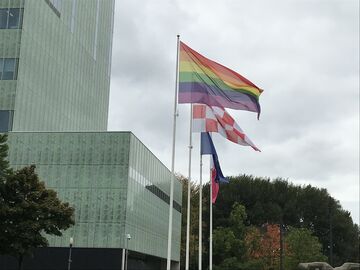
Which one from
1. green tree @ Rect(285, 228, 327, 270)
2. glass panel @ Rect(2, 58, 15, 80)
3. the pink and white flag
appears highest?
glass panel @ Rect(2, 58, 15, 80)

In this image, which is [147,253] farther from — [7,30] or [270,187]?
[270,187]

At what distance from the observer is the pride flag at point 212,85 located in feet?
90.5

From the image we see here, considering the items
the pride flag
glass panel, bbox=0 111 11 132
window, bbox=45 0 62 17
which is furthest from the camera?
window, bbox=45 0 62 17

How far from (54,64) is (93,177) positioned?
19.6m

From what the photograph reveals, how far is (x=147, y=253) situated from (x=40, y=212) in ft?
84.4

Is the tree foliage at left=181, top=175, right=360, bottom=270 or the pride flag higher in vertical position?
the tree foliage at left=181, top=175, right=360, bottom=270

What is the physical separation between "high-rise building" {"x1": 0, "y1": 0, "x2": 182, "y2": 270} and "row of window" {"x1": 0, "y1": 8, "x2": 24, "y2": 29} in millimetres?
102

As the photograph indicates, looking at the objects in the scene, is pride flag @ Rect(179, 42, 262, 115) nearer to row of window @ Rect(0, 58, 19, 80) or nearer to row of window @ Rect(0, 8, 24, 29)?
row of window @ Rect(0, 58, 19, 80)

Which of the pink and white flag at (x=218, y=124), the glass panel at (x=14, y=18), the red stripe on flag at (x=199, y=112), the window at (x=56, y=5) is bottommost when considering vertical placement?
the pink and white flag at (x=218, y=124)

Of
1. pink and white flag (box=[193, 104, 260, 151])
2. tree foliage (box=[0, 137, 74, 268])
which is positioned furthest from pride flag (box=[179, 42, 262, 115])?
→ tree foliage (box=[0, 137, 74, 268])

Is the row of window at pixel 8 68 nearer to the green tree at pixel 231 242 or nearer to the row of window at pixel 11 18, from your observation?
the row of window at pixel 11 18

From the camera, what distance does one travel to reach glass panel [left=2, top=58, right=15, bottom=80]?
205 ft

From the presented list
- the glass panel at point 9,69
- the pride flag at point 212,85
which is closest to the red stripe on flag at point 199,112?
the pride flag at point 212,85

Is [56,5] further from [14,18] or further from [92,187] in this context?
[92,187]
